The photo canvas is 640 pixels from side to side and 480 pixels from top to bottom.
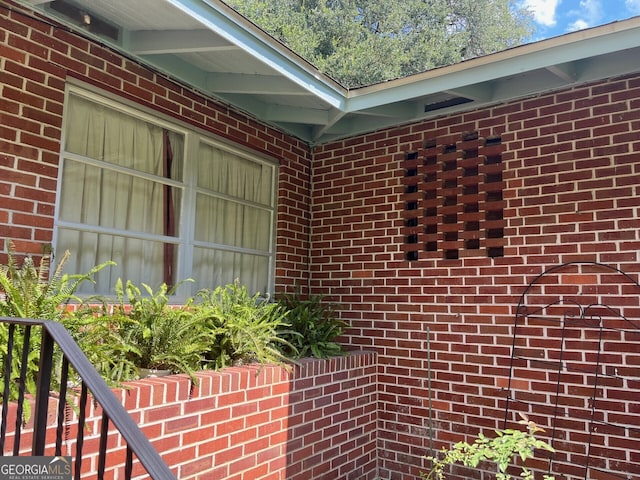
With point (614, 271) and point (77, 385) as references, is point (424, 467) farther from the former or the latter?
point (77, 385)

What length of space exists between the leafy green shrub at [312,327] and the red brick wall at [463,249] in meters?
0.19

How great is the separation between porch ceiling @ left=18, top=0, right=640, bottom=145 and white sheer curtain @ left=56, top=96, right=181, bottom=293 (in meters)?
0.50

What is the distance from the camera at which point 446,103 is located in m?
3.89

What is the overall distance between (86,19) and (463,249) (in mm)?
3018

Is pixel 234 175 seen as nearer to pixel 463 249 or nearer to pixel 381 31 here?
pixel 463 249

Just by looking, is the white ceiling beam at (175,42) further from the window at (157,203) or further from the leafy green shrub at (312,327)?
the leafy green shrub at (312,327)

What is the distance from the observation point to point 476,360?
3.52 metres

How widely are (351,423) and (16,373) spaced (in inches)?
95.0

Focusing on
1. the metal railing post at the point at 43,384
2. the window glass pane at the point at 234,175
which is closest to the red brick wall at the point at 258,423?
the metal railing post at the point at 43,384

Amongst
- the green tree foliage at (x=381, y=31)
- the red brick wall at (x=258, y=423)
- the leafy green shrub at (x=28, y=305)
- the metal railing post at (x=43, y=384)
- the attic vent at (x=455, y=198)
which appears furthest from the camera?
the green tree foliage at (x=381, y=31)

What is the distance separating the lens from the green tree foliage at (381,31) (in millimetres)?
11470

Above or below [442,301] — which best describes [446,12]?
above

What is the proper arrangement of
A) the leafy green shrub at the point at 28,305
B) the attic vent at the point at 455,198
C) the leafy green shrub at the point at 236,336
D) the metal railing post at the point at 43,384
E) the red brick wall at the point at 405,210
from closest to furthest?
the metal railing post at the point at 43,384
the leafy green shrub at the point at 28,305
the red brick wall at the point at 405,210
the leafy green shrub at the point at 236,336
the attic vent at the point at 455,198

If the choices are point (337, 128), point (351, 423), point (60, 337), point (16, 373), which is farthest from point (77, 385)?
point (337, 128)
